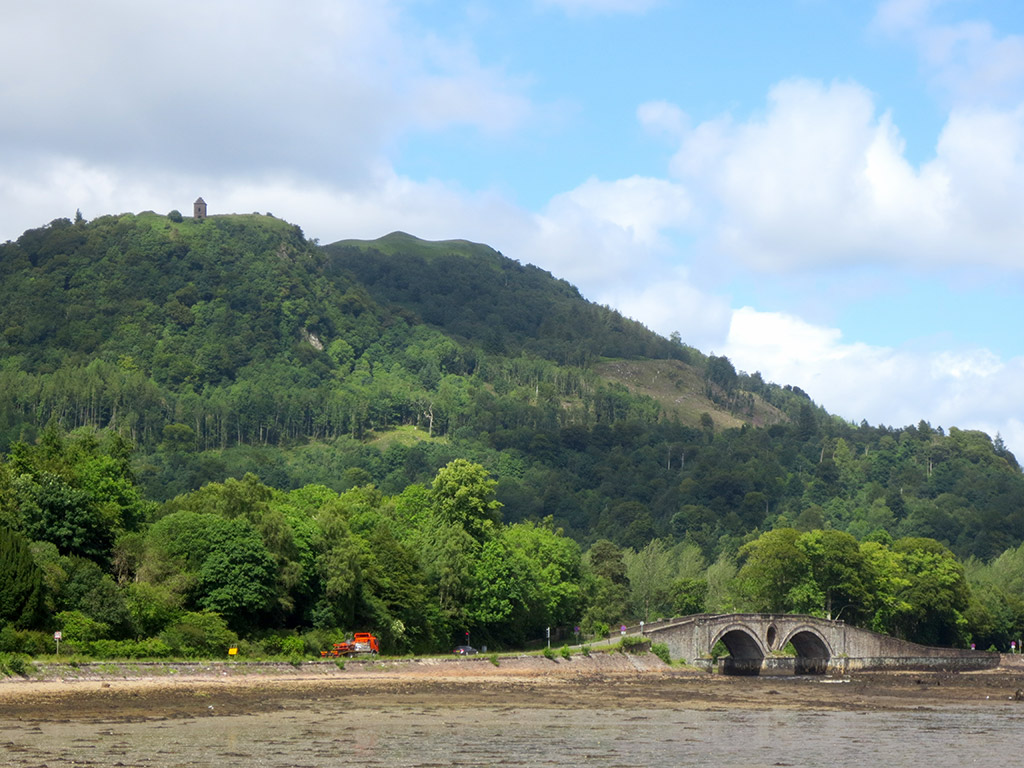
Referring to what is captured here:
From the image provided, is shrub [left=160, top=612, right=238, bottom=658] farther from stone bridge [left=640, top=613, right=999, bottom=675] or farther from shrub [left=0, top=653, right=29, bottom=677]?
stone bridge [left=640, top=613, right=999, bottom=675]

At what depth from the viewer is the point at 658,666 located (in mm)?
101000

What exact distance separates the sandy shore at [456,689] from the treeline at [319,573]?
11.8ft

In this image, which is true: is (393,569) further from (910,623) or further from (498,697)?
(910,623)

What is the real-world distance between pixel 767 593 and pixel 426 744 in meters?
84.9

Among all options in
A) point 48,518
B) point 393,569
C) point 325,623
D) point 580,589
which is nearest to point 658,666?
point 580,589

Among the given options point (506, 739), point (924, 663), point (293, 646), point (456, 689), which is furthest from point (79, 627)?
point (924, 663)

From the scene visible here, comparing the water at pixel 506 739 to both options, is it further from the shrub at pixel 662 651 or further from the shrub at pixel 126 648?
the shrub at pixel 662 651

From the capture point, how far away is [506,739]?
50500 mm

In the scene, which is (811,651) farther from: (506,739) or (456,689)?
(506,739)

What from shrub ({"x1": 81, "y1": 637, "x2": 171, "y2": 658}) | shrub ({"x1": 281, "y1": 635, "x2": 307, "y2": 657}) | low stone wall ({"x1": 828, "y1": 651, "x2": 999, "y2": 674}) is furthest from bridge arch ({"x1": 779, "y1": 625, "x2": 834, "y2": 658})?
shrub ({"x1": 81, "y1": 637, "x2": 171, "y2": 658})

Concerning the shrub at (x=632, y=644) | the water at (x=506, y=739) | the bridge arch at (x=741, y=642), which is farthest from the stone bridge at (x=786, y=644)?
the water at (x=506, y=739)

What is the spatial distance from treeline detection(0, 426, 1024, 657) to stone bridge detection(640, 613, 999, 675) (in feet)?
19.3

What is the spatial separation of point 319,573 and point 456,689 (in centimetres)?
1320

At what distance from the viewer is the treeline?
64.9 meters
